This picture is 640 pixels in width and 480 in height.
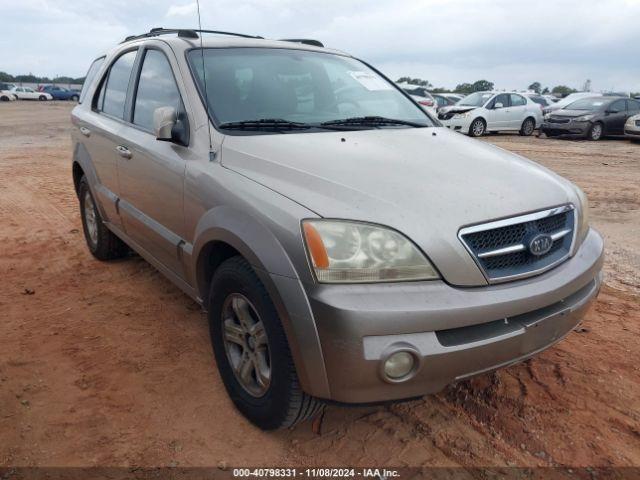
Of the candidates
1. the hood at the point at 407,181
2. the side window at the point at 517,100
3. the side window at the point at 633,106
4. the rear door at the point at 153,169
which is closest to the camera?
the hood at the point at 407,181

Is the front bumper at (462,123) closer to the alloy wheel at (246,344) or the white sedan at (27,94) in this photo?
the alloy wheel at (246,344)

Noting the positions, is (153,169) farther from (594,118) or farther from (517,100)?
(517,100)

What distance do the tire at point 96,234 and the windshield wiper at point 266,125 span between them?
2.23 m

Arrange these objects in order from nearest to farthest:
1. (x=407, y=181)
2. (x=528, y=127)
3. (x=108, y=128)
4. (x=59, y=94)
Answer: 1. (x=407, y=181)
2. (x=108, y=128)
3. (x=528, y=127)
4. (x=59, y=94)

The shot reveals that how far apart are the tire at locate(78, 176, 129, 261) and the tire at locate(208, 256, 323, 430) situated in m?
2.29

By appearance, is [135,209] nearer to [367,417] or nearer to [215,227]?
[215,227]

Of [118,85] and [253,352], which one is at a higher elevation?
[118,85]

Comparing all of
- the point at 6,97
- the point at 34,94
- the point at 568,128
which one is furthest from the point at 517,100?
the point at 34,94

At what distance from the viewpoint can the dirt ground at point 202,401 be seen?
2365mm

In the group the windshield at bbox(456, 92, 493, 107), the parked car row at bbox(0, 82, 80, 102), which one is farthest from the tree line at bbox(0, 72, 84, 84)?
the windshield at bbox(456, 92, 493, 107)

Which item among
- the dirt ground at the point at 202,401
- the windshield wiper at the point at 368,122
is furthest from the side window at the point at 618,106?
the windshield wiper at the point at 368,122

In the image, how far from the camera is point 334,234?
202 cm


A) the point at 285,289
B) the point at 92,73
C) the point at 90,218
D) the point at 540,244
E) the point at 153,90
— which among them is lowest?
the point at 90,218

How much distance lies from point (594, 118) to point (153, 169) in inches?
617
